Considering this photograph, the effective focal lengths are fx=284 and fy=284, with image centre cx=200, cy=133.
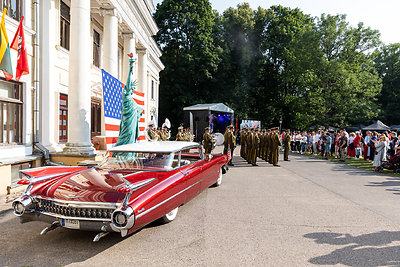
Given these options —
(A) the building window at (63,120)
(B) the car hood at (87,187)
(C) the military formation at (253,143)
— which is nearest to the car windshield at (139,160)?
(B) the car hood at (87,187)

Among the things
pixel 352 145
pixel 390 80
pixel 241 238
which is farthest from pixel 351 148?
pixel 390 80

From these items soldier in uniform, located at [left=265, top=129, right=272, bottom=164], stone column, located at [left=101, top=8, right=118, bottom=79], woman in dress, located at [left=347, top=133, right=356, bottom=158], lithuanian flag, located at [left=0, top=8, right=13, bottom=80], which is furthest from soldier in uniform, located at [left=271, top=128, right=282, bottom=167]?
lithuanian flag, located at [left=0, top=8, right=13, bottom=80]

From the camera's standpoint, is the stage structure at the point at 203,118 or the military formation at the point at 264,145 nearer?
the military formation at the point at 264,145

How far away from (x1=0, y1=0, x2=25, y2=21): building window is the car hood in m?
6.28

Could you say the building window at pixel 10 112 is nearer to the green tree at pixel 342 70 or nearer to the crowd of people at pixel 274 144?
the crowd of people at pixel 274 144

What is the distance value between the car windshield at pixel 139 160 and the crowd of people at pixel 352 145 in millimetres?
10702

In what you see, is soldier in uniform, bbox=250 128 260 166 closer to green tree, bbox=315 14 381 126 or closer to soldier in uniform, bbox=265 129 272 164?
soldier in uniform, bbox=265 129 272 164

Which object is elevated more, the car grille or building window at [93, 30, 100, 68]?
building window at [93, 30, 100, 68]

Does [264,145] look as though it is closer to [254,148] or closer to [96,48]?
[254,148]

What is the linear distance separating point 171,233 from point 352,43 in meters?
32.6

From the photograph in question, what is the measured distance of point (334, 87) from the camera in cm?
3014

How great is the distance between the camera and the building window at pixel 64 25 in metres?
11.0

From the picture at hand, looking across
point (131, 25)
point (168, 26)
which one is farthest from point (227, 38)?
point (131, 25)

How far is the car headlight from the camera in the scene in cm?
338
